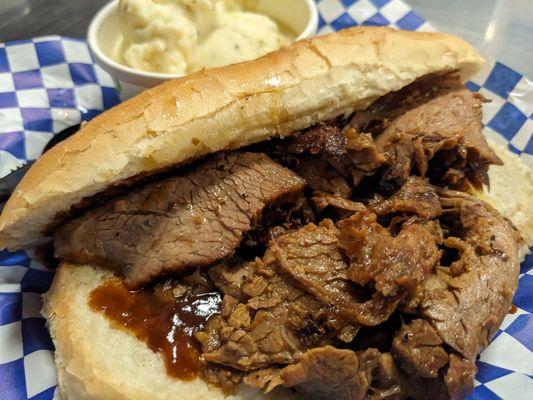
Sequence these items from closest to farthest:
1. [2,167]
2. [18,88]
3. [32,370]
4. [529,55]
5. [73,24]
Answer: [32,370]
[2,167]
[18,88]
[529,55]
[73,24]

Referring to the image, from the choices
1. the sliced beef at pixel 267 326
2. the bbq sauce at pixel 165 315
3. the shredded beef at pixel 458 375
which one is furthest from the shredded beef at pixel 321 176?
the shredded beef at pixel 458 375

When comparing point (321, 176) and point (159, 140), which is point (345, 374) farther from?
point (159, 140)

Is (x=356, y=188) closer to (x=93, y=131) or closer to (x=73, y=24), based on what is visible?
(x=93, y=131)

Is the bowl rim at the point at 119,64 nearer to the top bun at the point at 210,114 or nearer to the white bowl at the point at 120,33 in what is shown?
the white bowl at the point at 120,33

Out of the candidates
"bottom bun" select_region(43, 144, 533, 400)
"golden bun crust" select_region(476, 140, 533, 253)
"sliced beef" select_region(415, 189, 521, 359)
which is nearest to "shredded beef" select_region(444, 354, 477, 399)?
"sliced beef" select_region(415, 189, 521, 359)

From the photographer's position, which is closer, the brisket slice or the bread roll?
the bread roll

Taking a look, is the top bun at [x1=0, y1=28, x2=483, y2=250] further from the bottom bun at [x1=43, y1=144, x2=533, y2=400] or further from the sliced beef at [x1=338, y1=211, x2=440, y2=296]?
the sliced beef at [x1=338, y1=211, x2=440, y2=296]

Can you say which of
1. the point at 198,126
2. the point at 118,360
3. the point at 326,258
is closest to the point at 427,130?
the point at 326,258
